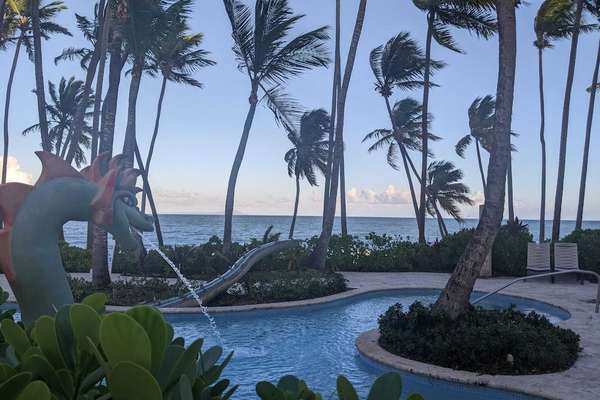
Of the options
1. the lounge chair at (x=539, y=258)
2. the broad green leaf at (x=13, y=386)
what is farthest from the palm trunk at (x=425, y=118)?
the broad green leaf at (x=13, y=386)

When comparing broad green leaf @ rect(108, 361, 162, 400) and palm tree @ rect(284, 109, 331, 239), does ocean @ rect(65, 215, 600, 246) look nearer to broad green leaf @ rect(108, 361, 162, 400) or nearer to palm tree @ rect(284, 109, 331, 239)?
palm tree @ rect(284, 109, 331, 239)

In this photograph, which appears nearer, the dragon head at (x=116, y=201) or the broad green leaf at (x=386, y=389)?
the broad green leaf at (x=386, y=389)

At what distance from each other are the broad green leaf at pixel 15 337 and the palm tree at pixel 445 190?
31.4 m

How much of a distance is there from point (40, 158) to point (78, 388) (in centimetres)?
300

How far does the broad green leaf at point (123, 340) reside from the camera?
112 centimetres

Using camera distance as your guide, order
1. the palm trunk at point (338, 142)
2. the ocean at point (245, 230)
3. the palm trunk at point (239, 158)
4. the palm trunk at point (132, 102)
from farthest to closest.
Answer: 1. the ocean at point (245, 230)
2. the palm trunk at point (239, 158)
3. the palm trunk at point (338, 142)
4. the palm trunk at point (132, 102)

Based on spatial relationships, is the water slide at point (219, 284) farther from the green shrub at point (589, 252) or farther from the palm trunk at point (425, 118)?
the green shrub at point (589, 252)

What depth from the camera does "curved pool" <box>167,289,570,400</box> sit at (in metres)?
6.38

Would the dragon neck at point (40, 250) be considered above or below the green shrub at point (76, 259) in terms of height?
above

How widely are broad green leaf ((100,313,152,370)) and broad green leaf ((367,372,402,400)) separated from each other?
2.12 ft

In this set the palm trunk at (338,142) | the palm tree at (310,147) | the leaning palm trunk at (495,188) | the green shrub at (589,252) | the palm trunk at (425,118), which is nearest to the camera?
the leaning palm trunk at (495,188)

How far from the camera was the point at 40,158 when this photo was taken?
3902mm

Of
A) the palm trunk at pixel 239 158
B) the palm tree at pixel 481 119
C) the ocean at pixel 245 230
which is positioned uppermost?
the palm tree at pixel 481 119

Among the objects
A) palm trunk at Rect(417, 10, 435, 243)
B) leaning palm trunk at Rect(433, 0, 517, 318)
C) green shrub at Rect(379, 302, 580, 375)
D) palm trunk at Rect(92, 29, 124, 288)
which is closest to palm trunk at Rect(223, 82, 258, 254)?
palm trunk at Rect(92, 29, 124, 288)
